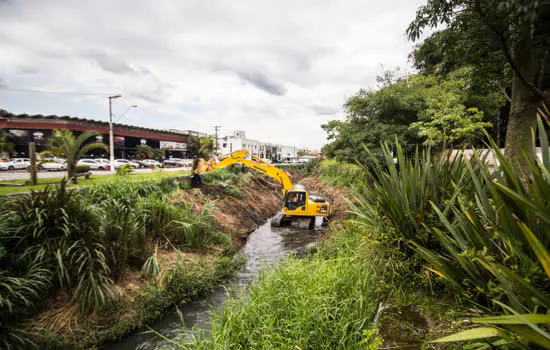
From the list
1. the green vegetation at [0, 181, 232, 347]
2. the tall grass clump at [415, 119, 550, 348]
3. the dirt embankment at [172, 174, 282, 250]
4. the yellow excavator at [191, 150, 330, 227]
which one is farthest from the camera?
the yellow excavator at [191, 150, 330, 227]

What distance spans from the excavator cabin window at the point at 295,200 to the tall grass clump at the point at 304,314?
298 inches

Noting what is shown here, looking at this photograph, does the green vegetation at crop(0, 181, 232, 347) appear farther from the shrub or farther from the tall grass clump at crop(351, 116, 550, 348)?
the tall grass clump at crop(351, 116, 550, 348)

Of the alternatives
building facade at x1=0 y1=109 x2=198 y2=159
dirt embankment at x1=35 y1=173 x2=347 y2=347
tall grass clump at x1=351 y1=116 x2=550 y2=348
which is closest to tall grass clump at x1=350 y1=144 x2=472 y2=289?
tall grass clump at x1=351 y1=116 x2=550 y2=348

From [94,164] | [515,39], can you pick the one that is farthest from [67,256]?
[94,164]

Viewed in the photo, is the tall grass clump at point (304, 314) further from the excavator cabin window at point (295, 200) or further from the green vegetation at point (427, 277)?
the excavator cabin window at point (295, 200)

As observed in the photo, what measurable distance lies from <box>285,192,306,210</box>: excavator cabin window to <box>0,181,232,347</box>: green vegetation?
5.93m

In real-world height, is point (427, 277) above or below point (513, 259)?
below

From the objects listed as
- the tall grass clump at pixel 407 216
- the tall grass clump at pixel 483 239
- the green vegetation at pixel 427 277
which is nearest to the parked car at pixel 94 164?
the green vegetation at pixel 427 277

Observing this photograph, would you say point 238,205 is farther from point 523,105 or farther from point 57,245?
point 523,105

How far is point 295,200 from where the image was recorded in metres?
A: 11.9

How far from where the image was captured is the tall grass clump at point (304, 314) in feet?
9.49

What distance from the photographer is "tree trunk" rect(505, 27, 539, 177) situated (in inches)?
177

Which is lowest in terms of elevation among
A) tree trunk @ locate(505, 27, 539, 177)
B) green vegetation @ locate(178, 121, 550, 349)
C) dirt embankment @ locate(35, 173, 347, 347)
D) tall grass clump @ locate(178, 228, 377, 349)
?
dirt embankment @ locate(35, 173, 347, 347)

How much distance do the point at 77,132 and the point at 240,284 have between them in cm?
3524
